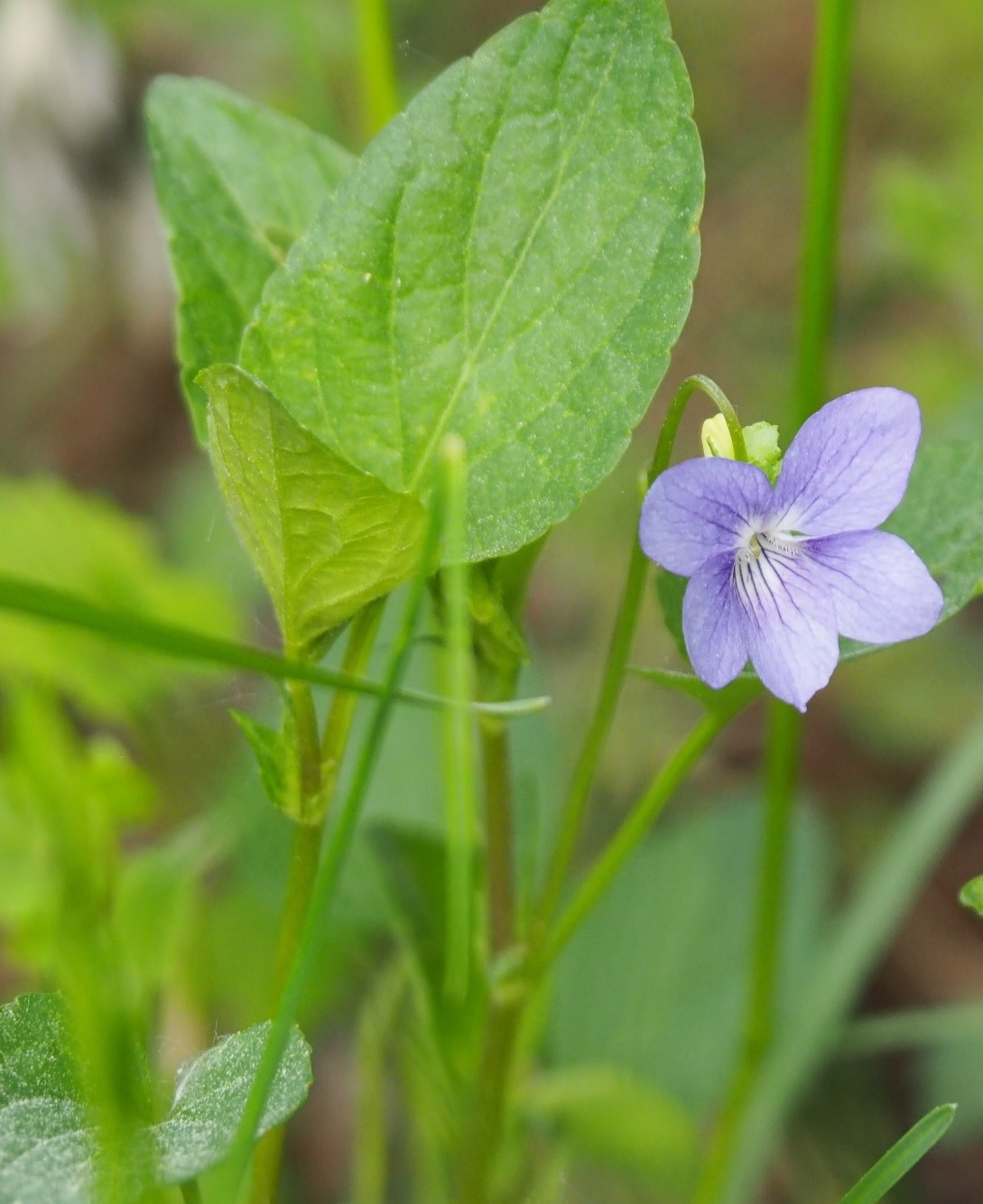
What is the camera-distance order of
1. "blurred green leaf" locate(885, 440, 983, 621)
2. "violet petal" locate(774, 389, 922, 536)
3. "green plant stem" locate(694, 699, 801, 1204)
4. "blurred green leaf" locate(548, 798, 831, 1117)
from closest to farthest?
"violet petal" locate(774, 389, 922, 536) < "blurred green leaf" locate(885, 440, 983, 621) < "green plant stem" locate(694, 699, 801, 1204) < "blurred green leaf" locate(548, 798, 831, 1117)

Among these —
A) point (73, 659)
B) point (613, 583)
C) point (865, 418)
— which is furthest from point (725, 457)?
point (613, 583)

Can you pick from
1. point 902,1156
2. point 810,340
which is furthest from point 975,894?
point 810,340

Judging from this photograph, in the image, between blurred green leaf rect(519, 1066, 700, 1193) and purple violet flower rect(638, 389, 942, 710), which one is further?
blurred green leaf rect(519, 1066, 700, 1193)

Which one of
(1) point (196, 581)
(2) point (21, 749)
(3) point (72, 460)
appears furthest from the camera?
(3) point (72, 460)

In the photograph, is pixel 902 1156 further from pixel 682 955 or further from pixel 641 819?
pixel 682 955

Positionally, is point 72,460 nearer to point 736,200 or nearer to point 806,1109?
point 736,200

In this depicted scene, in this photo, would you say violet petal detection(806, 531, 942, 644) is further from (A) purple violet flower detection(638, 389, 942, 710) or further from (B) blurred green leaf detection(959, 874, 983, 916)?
(B) blurred green leaf detection(959, 874, 983, 916)

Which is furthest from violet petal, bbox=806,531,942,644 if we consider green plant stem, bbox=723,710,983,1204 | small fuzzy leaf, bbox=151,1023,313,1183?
green plant stem, bbox=723,710,983,1204
